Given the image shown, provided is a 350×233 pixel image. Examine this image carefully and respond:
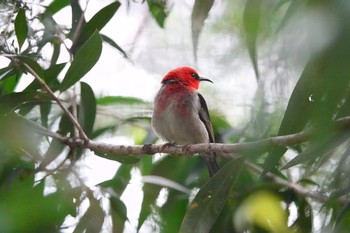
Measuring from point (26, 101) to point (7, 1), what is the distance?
598 millimetres

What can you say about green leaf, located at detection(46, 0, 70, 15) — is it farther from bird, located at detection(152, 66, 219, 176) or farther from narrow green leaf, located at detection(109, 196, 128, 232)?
narrow green leaf, located at detection(109, 196, 128, 232)

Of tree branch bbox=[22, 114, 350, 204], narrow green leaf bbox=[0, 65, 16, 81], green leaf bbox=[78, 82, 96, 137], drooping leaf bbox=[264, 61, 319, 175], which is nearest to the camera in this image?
drooping leaf bbox=[264, 61, 319, 175]

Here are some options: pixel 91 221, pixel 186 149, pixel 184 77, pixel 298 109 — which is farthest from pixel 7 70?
pixel 184 77

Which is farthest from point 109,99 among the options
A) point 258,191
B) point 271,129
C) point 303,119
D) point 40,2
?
point 303,119

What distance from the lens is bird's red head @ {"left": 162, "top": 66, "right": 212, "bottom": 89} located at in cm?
449

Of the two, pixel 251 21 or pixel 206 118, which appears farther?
pixel 206 118

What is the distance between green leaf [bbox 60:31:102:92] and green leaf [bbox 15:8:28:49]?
26cm

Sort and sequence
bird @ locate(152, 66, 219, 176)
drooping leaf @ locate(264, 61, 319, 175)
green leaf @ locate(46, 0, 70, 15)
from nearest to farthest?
drooping leaf @ locate(264, 61, 319, 175)
green leaf @ locate(46, 0, 70, 15)
bird @ locate(152, 66, 219, 176)

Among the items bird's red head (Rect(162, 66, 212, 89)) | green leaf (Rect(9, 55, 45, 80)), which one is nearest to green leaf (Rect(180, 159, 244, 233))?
green leaf (Rect(9, 55, 45, 80))

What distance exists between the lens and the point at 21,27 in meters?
2.89

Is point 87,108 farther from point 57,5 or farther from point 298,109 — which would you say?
point 298,109

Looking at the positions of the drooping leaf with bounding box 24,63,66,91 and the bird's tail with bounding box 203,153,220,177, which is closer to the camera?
the drooping leaf with bounding box 24,63,66,91

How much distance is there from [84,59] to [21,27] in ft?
1.09

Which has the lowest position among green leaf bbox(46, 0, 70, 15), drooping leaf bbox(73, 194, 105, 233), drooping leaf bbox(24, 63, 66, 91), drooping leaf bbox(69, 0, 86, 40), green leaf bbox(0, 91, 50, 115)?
drooping leaf bbox(73, 194, 105, 233)
